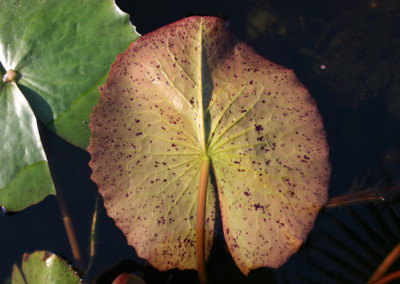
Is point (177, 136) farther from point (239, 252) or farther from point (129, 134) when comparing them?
point (239, 252)

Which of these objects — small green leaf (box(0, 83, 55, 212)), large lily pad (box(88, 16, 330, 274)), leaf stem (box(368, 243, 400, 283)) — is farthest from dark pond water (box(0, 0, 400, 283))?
large lily pad (box(88, 16, 330, 274))

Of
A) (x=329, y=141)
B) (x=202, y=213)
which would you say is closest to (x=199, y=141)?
(x=202, y=213)

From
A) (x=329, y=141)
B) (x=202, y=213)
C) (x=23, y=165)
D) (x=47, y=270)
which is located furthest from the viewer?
(x=329, y=141)

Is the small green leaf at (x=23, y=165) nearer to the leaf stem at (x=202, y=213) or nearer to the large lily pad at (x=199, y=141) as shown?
the large lily pad at (x=199, y=141)

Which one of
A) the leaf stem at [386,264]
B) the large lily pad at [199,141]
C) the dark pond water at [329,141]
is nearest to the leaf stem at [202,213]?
the large lily pad at [199,141]

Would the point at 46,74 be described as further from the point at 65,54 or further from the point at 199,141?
the point at 199,141

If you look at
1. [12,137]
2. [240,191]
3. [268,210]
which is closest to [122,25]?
[12,137]

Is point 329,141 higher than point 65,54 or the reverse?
the reverse

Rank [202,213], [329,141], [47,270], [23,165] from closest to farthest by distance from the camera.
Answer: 1. [202,213]
2. [47,270]
3. [23,165]
4. [329,141]
